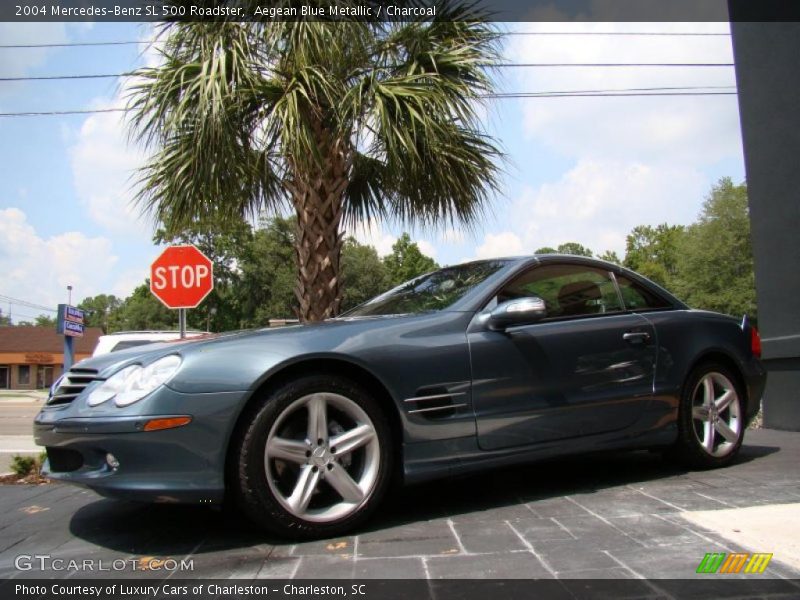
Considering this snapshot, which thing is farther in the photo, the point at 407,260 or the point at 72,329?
the point at 407,260

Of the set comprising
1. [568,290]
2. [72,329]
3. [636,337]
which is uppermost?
[72,329]

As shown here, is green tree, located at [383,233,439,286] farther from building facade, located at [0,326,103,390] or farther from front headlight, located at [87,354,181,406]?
front headlight, located at [87,354,181,406]

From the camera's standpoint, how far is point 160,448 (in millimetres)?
2666

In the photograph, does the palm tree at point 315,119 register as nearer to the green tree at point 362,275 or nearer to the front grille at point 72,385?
the front grille at point 72,385

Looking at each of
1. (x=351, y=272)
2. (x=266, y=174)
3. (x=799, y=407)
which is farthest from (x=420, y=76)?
(x=351, y=272)

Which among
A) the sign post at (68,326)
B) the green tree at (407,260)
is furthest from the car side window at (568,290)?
the green tree at (407,260)

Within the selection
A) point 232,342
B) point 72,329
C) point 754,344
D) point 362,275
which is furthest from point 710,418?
point 362,275

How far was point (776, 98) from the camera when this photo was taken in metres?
6.15

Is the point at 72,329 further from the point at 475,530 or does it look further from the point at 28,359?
the point at 28,359

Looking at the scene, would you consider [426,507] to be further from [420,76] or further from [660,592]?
[420,76]

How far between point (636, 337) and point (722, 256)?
5389cm

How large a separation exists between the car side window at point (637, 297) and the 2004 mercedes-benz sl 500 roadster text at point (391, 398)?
1 cm

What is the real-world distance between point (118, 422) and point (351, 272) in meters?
45.4

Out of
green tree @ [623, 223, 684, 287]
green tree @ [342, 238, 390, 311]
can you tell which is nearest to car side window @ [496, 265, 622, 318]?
green tree @ [342, 238, 390, 311]
